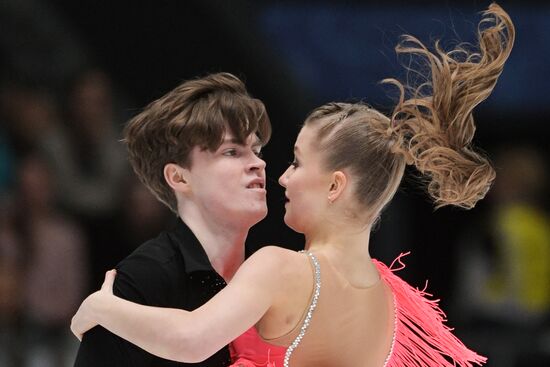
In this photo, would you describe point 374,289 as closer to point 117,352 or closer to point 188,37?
point 117,352

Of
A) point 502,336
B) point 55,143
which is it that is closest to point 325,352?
point 55,143

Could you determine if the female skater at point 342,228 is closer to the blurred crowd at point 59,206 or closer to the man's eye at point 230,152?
the man's eye at point 230,152

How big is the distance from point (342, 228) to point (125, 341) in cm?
60

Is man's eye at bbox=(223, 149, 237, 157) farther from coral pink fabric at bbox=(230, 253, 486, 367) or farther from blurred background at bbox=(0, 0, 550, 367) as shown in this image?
blurred background at bbox=(0, 0, 550, 367)

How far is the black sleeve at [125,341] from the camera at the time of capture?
2.71 m

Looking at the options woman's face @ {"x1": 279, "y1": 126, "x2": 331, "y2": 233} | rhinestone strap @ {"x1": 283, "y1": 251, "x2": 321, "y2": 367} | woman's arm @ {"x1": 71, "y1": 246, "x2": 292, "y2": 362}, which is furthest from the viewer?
woman's face @ {"x1": 279, "y1": 126, "x2": 331, "y2": 233}

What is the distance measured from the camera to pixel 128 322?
8.40ft

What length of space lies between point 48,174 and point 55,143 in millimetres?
170

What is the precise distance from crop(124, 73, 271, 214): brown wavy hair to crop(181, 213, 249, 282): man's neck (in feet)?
0.53

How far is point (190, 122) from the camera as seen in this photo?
288cm

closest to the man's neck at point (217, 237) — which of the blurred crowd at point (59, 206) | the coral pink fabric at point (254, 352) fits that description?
the coral pink fabric at point (254, 352)

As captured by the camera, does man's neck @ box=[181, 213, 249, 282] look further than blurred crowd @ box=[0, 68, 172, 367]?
No

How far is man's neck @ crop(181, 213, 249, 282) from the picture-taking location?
2.91 meters

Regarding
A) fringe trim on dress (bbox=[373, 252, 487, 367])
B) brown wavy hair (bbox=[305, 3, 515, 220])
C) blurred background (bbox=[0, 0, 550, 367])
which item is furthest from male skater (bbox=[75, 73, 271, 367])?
blurred background (bbox=[0, 0, 550, 367])
